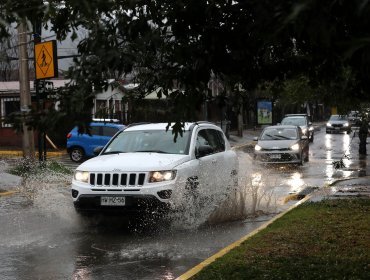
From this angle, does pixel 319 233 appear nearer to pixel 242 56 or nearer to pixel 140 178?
pixel 140 178

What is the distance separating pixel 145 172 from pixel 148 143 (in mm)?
1511

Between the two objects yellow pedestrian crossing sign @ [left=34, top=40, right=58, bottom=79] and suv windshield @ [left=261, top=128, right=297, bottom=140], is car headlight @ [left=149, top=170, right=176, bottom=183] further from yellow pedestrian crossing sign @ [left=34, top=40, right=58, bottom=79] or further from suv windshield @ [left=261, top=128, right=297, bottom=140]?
suv windshield @ [left=261, top=128, right=297, bottom=140]

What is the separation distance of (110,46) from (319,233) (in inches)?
206

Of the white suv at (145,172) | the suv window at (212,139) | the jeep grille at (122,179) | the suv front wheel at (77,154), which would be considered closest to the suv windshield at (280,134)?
the suv front wheel at (77,154)

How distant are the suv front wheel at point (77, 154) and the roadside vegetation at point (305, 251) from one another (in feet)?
54.2

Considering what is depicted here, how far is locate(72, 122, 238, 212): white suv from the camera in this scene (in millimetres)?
8906

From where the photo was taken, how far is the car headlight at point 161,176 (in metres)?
9.05

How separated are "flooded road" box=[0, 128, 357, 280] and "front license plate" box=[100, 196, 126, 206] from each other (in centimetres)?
50

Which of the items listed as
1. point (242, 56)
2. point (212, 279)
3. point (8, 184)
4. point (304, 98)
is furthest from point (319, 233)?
point (8, 184)

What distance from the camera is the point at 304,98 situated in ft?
36.5

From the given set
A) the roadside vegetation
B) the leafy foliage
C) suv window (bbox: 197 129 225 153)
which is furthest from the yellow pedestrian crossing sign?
the leafy foliage

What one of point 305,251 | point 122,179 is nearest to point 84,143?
point 122,179

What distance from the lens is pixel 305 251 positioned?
704cm

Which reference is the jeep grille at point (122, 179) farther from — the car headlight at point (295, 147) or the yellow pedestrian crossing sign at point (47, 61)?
the car headlight at point (295, 147)
